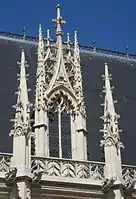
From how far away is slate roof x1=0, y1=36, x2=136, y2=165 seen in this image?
47.8 feet

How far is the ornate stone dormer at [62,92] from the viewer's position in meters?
14.2

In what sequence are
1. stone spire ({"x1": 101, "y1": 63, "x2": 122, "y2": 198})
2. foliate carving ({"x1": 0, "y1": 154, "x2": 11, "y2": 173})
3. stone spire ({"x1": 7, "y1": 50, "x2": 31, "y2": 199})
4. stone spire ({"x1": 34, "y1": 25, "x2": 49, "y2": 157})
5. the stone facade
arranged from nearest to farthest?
stone spire ({"x1": 7, "y1": 50, "x2": 31, "y2": 199}), the stone facade, foliate carving ({"x1": 0, "y1": 154, "x2": 11, "y2": 173}), stone spire ({"x1": 101, "y1": 63, "x2": 122, "y2": 198}), stone spire ({"x1": 34, "y1": 25, "x2": 49, "y2": 157})

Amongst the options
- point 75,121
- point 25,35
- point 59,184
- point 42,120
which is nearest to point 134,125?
point 75,121

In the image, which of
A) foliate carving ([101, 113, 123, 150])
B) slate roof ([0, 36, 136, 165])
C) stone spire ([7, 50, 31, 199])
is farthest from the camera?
slate roof ([0, 36, 136, 165])

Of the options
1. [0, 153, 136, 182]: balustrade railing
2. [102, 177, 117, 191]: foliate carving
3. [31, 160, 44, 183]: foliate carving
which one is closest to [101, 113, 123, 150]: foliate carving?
[0, 153, 136, 182]: balustrade railing

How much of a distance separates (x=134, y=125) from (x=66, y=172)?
12.3 ft

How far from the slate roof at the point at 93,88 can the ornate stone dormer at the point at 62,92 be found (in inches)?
20.1

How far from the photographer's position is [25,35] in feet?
61.4

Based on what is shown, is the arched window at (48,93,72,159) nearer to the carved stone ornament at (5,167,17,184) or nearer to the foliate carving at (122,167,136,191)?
the foliate carving at (122,167,136,191)

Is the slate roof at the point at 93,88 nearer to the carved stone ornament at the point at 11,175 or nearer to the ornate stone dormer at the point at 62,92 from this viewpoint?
the ornate stone dormer at the point at 62,92

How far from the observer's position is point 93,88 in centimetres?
1672

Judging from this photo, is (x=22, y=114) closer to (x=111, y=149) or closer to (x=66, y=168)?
(x=66, y=168)

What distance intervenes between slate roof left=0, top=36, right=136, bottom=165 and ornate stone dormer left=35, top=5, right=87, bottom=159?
510 mm

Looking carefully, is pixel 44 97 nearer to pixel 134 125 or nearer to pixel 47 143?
pixel 47 143
